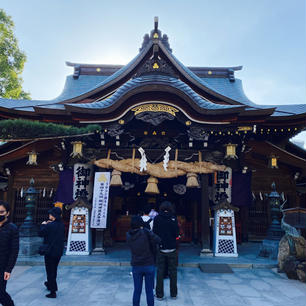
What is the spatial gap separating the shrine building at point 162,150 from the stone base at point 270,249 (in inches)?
62.0

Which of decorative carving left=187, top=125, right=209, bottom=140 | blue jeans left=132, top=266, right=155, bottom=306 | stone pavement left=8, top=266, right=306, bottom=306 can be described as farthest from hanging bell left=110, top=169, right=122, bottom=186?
blue jeans left=132, top=266, right=155, bottom=306

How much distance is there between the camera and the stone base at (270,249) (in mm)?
7547

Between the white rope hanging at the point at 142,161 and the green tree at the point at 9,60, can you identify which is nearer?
the white rope hanging at the point at 142,161

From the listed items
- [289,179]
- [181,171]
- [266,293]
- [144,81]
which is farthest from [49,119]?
[289,179]

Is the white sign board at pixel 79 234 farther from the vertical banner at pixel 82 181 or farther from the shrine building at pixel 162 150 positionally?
the shrine building at pixel 162 150

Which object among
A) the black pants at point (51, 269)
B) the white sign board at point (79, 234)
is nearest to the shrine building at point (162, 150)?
the white sign board at point (79, 234)

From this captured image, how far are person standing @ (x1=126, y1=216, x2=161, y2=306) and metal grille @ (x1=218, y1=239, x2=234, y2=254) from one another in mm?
4824

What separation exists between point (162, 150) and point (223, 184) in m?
2.62

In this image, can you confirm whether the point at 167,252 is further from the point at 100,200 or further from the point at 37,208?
the point at 37,208

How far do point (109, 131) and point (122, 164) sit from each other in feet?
4.17

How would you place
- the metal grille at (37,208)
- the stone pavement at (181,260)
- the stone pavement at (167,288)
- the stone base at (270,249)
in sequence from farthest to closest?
1. the metal grille at (37,208)
2. the stone base at (270,249)
3. the stone pavement at (181,260)
4. the stone pavement at (167,288)

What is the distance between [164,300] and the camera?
457 cm

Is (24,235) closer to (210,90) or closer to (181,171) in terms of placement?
(181,171)

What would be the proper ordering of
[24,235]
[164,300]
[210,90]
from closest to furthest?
[164,300]
[24,235]
[210,90]
